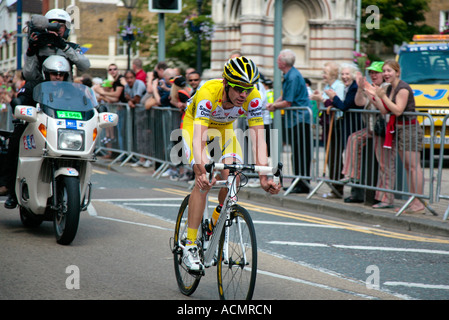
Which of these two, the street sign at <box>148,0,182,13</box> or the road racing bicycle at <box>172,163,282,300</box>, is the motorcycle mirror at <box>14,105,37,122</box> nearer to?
the road racing bicycle at <box>172,163,282,300</box>

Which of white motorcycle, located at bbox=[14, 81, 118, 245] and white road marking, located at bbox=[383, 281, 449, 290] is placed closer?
white road marking, located at bbox=[383, 281, 449, 290]

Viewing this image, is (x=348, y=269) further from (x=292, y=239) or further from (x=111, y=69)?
(x=111, y=69)

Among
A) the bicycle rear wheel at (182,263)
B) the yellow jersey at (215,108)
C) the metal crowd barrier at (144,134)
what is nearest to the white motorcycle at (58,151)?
the bicycle rear wheel at (182,263)

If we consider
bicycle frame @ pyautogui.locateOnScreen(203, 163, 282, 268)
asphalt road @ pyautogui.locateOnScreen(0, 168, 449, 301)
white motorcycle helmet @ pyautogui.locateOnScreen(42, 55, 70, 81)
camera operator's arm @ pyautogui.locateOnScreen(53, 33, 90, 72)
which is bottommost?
asphalt road @ pyautogui.locateOnScreen(0, 168, 449, 301)

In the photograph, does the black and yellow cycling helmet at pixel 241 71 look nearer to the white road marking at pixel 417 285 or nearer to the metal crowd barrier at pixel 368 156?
the white road marking at pixel 417 285

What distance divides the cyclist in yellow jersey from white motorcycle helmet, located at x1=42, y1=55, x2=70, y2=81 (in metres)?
2.55

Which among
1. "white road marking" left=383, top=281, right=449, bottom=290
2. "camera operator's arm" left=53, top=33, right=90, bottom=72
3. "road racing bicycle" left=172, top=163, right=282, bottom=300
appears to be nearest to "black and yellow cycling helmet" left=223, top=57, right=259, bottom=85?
"road racing bicycle" left=172, top=163, right=282, bottom=300

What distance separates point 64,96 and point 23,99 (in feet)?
1.69

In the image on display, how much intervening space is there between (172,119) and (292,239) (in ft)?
20.8

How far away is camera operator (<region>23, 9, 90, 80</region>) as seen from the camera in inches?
324

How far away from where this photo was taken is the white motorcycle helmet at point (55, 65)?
8.08 meters

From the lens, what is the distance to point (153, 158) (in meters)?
15.4

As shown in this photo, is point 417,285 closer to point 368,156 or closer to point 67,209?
point 67,209
